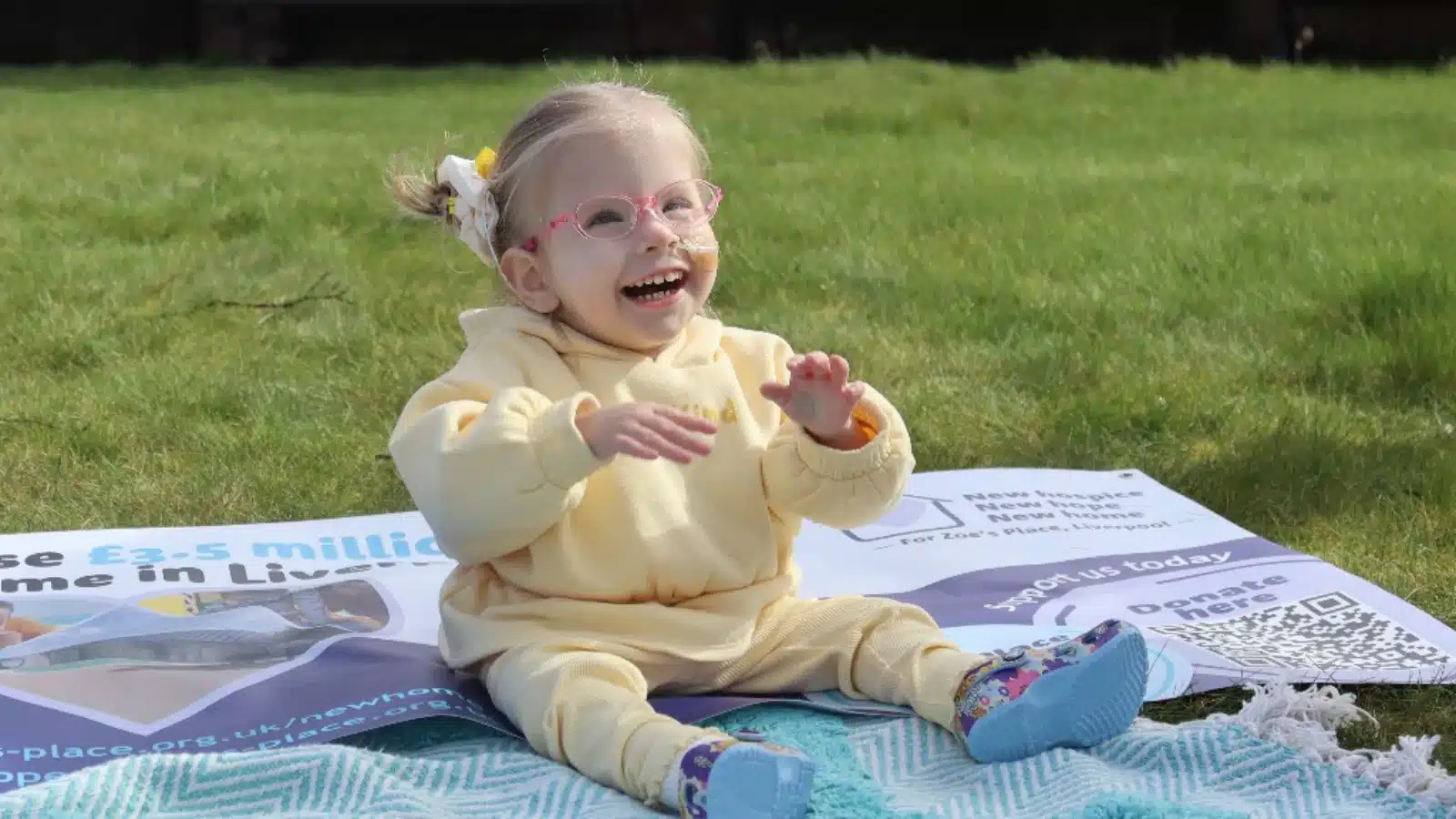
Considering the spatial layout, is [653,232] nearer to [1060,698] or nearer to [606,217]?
[606,217]

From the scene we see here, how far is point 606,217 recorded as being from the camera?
1783 mm

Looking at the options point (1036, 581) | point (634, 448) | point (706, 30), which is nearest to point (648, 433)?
point (634, 448)

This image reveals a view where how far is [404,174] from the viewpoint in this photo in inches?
82.1

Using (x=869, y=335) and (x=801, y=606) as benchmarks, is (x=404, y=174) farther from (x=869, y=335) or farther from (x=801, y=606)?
(x=869, y=335)

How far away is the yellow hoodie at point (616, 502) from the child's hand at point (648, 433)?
0.23 feet

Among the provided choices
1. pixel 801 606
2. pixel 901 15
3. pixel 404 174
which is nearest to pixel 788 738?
pixel 801 606

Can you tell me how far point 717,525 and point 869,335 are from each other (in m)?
1.66

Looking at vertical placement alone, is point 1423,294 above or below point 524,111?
below

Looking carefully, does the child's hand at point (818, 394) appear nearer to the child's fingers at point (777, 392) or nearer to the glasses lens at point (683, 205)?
the child's fingers at point (777, 392)

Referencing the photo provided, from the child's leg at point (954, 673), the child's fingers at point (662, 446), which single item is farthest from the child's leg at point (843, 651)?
the child's fingers at point (662, 446)

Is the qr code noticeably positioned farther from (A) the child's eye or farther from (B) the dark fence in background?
(B) the dark fence in background

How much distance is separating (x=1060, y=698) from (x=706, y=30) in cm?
899

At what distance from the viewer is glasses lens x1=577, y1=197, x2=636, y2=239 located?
1.77 metres

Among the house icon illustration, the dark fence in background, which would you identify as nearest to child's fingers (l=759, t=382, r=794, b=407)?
the house icon illustration
